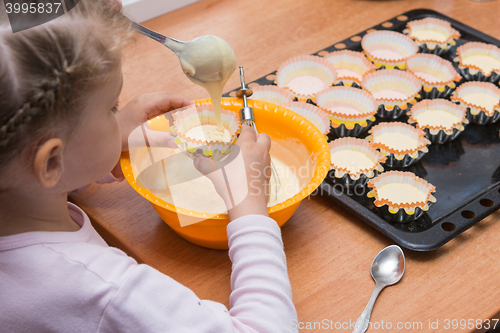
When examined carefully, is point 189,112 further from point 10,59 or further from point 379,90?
point 379,90

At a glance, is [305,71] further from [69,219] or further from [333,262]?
[69,219]

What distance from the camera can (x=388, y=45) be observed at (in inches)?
49.4

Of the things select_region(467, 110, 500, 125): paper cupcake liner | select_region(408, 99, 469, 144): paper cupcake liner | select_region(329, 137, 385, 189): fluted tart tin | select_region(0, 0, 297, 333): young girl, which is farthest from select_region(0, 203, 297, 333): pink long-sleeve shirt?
select_region(467, 110, 500, 125): paper cupcake liner

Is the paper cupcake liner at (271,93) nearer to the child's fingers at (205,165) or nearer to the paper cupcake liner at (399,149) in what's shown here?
the paper cupcake liner at (399,149)

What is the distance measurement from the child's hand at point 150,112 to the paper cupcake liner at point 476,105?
65 centimetres

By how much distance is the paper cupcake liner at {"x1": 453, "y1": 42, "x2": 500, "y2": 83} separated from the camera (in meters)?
1.11

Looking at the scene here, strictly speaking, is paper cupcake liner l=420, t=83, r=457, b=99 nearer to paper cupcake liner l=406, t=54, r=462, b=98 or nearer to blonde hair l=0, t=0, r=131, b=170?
paper cupcake liner l=406, t=54, r=462, b=98

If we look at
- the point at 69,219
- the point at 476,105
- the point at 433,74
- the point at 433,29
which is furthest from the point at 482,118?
the point at 69,219

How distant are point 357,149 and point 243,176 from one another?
0.37 metres

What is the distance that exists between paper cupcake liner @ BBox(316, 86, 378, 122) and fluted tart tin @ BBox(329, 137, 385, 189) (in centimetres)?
12

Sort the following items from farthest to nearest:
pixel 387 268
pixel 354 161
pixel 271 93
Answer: pixel 271 93 < pixel 354 161 < pixel 387 268

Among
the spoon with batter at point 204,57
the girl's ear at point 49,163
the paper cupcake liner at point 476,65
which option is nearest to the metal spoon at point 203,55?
the spoon with batter at point 204,57

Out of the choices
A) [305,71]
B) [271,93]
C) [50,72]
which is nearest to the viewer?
[50,72]

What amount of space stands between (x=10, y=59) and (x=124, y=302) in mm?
284
